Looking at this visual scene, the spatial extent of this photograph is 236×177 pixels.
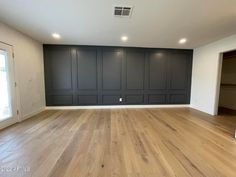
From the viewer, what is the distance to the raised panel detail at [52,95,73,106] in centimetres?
502

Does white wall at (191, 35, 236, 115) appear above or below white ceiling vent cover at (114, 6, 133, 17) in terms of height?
below

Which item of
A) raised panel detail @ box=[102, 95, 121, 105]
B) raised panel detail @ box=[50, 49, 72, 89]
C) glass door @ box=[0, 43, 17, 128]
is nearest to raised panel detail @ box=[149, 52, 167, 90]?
raised panel detail @ box=[102, 95, 121, 105]

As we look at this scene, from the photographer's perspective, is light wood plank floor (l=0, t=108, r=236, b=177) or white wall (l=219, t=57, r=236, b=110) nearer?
light wood plank floor (l=0, t=108, r=236, b=177)

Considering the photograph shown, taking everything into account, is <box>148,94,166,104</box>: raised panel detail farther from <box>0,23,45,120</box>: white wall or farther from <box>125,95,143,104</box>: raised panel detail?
<box>0,23,45,120</box>: white wall

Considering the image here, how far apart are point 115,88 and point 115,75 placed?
0.54 metres

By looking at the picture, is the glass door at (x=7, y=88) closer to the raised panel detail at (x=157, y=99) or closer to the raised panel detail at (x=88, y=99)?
the raised panel detail at (x=88, y=99)

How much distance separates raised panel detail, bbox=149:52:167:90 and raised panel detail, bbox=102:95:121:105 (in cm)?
153

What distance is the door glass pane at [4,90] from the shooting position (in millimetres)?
3078

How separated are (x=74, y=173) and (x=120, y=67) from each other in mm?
4116

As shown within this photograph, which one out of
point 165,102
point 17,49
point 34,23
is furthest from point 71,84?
point 165,102

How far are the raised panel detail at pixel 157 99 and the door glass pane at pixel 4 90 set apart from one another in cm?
472

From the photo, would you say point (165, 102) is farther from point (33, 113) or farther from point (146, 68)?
point (33, 113)

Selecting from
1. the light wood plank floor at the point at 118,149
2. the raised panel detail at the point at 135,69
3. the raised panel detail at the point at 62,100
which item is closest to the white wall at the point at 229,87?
the light wood plank floor at the point at 118,149

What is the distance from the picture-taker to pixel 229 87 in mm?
5332
